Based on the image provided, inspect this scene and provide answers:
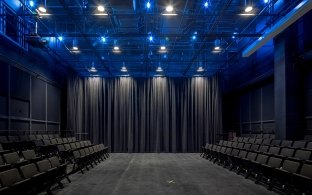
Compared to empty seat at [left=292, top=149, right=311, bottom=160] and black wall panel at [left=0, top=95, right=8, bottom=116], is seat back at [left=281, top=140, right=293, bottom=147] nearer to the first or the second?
empty seat at [left=292, top=149, right=311, bottom=160]

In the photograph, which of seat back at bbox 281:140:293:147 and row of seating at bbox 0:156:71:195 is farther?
seat back at bbox 281:140:293:147

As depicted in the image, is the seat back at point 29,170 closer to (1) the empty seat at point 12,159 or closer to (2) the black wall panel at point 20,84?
(1) the empty seat at point 12,159

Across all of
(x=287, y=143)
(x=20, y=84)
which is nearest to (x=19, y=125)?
(x=20, y=84)

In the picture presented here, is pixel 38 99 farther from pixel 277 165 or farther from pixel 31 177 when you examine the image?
pixel 277 165

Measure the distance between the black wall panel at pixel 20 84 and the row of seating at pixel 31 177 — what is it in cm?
592

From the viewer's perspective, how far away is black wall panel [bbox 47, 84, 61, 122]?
15984mm

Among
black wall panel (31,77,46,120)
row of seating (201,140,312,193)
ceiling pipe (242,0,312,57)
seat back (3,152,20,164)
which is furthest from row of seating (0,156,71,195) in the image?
black wall panel (31,77,46,120)

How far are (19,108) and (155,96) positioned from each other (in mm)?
8446

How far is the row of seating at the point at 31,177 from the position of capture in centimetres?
496

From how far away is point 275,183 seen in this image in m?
7.15

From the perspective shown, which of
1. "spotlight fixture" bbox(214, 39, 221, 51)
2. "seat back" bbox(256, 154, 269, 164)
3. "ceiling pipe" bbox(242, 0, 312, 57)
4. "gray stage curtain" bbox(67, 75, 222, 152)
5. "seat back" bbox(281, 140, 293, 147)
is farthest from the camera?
"gray stage curtain" bbox(67, 75, 222, 152)

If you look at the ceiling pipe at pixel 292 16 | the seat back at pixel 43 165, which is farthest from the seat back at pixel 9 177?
the ceiling pipe at pixel 292 16

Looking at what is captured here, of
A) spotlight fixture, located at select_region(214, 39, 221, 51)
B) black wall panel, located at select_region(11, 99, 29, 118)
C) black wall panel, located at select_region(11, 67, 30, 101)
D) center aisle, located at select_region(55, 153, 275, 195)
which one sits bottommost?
center aisle, located at select_region(55, 153, 275, 195)

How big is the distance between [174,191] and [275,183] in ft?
7.74
